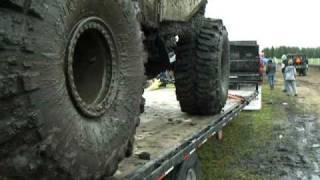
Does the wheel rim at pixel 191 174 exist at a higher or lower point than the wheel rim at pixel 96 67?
lower

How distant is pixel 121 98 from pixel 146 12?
5.06 feet

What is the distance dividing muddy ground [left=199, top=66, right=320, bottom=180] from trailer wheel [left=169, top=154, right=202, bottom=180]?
64.6 inches

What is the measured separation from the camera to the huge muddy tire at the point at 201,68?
23.9ft

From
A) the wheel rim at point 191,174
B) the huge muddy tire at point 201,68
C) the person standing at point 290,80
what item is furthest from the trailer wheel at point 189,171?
the person standing at point 290,80

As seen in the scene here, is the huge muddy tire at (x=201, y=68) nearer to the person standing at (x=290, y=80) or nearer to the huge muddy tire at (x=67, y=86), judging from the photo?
the huge muddy tire at (x=67, y=86)

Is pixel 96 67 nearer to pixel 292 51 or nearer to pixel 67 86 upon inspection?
pixel 67 86

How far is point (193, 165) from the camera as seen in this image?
5.98 metres

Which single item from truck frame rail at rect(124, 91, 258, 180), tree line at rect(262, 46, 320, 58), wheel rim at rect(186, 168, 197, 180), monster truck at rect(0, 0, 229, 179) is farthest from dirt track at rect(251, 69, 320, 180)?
tree line at rect(262, 46, 320, 58)

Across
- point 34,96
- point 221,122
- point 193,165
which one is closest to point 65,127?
point 34,96

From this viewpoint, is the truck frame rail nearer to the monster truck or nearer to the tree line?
the monster truck

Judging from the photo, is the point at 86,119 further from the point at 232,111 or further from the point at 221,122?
the point at 232,111

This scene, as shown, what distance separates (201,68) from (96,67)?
11.6 feet

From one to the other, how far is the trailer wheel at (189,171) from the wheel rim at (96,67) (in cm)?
168

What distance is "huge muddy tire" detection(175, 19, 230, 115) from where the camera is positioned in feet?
23.9
